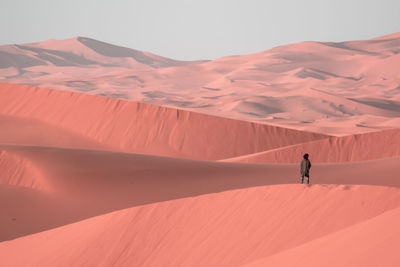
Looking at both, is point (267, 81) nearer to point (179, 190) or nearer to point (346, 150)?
point (346, 150)

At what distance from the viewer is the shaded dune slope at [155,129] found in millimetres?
31781

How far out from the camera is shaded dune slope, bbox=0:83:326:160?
31781mm

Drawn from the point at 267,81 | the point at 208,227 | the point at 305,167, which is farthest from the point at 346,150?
the point at 267,81

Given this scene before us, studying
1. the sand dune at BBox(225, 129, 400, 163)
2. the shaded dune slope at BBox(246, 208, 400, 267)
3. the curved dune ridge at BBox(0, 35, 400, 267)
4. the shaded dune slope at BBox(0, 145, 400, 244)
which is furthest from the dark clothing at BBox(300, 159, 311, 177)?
the sand dune at BBox(225, 129, 400, 163)

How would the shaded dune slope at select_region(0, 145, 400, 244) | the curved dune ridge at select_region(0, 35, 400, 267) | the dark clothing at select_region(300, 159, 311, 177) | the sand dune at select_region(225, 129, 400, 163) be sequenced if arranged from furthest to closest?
the sand dune at select_region(225, 129, 400, 163)
the shaded dune slope at select_region(0, 145, 400, 244)
the dark clothing at select_region(300, 159, 311, 177)
the curved dune ridge at select_region(0, 35, 400, 267)

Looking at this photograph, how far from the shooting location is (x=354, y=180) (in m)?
16.2

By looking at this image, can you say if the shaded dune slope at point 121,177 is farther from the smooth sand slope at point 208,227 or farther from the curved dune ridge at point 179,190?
the smooth sand slope at point 208,227

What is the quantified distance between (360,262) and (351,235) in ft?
3.63

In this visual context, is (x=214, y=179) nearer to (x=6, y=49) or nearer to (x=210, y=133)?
(x=210, y=133)

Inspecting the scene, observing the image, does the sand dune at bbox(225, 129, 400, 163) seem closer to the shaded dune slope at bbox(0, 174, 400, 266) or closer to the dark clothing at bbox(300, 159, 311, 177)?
the dark clothing at bbox(300, 159, 311, 177)

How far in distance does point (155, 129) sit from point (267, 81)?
87290 millimetres

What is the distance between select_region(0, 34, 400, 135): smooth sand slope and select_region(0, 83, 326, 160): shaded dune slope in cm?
1306

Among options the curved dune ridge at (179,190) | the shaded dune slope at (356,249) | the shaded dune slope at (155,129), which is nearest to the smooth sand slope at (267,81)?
the shaded dune slope at (155,129)

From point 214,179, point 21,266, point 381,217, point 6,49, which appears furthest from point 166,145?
point 6,49
